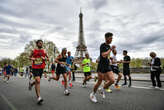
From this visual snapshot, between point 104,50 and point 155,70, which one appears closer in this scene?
point 104,50

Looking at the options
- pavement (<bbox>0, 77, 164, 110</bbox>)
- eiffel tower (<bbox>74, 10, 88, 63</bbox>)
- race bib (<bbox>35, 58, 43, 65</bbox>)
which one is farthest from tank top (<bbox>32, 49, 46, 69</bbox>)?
eiffel tower (<bbox>74, 10, 88, 63</bbox>)

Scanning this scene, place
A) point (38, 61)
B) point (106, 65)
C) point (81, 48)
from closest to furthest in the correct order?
point (106, 65), point (38, 61), point (81, 48)

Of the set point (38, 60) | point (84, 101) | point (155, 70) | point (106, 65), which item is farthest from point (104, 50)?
point (155, 70)

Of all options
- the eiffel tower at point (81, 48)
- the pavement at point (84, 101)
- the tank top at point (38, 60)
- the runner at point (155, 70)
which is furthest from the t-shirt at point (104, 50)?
the eiffel tower at point (81, 48)

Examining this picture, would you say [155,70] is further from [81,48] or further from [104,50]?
[81,48]

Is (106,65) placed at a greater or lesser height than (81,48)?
lesser

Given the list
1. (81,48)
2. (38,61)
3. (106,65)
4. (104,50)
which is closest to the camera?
(104,50)

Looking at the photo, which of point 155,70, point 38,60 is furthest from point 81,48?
point 38,60

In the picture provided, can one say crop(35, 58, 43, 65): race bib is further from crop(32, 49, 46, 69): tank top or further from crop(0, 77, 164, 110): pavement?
crop(0, 77, 164, 110): pavement

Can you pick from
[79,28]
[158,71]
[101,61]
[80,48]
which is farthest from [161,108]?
[79,28]

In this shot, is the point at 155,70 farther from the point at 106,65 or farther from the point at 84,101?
the point at 84,101

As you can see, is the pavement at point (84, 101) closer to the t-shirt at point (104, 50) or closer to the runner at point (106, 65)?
the runner at point (106, 65)

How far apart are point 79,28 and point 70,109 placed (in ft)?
216

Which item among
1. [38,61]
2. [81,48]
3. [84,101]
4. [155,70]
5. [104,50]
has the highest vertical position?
[81,48]
